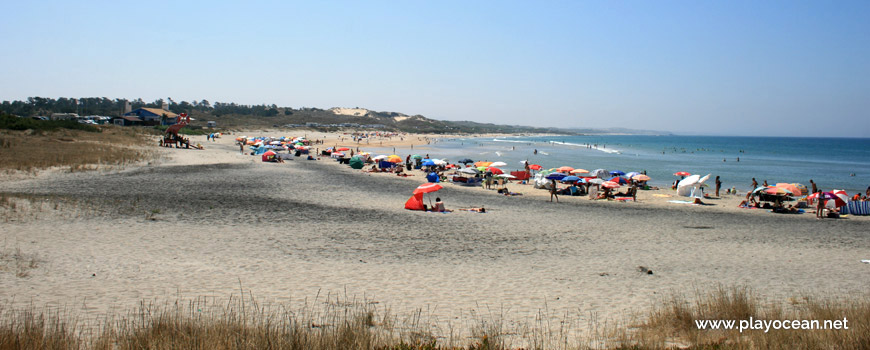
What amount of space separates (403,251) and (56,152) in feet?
92.8

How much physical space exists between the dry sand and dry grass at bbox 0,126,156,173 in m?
4.47

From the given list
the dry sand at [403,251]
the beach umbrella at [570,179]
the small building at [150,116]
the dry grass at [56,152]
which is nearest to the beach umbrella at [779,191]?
the dry sand at [403,251]

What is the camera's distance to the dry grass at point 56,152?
944 inches

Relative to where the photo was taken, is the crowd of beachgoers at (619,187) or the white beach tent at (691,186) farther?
the white beach tent at (691,186)

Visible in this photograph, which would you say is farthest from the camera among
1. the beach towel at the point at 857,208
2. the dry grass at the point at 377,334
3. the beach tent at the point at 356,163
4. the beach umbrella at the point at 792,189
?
the beach tent at the point at 356,163

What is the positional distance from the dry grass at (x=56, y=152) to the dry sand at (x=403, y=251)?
4475 millimetres

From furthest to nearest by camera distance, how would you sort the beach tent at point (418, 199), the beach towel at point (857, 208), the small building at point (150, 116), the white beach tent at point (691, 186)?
the small building at point (150, 116)
the white beach tent at point (691, 186)
the beach towel at point (857, 208)
the beach tent at point (418, 199)

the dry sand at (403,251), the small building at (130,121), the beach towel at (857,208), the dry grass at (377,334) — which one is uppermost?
the small building at (130,121)

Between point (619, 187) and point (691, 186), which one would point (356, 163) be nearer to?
point (619, 187)

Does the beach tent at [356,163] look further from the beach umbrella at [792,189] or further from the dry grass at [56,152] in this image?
the beach umbrella at [792,189]

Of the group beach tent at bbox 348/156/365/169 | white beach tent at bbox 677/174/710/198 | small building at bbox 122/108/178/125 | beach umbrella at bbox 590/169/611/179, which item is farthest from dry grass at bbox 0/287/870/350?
small building at bbox 122/108/178/125

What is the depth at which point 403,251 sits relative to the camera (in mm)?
11391

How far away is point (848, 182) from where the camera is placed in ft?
120

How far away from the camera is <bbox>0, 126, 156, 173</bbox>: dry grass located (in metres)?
24.0
